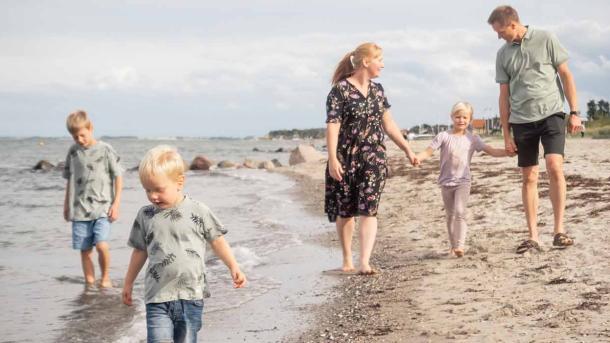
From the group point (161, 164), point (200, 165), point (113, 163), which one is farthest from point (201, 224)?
point (200, 165)

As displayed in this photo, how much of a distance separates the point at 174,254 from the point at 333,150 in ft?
10.2

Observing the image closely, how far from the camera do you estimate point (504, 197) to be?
36.2 ft

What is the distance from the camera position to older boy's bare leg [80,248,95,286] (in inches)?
297

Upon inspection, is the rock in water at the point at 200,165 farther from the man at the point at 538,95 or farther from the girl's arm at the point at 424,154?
the man at the point at 538,95

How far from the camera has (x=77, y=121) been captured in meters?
7.07

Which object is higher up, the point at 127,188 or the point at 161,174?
the point at 161,174

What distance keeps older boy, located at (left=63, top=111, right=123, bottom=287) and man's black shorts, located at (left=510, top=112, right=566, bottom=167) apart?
13.0 ft

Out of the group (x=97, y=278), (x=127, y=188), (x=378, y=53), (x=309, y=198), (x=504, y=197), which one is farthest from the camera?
(x=127, y=188)

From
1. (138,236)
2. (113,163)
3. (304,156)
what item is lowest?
(304,156)

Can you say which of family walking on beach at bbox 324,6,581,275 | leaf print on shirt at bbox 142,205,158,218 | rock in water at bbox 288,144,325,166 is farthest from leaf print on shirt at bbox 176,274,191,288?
rock in water at bbox 288,144,325,166

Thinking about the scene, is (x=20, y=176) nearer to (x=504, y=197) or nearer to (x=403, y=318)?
(x=504, y=197)

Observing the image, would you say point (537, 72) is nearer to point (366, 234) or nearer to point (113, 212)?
point (366, 234)

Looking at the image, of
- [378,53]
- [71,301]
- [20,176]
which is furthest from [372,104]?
[20,176]

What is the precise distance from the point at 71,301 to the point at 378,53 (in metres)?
3.72
